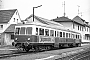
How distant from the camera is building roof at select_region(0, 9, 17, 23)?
129 ft

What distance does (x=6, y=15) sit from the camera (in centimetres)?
4069

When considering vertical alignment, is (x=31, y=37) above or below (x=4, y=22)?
below

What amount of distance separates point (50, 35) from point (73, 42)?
894 centimetres

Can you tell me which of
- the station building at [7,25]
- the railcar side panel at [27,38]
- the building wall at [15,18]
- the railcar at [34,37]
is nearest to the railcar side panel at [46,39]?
the railcar at [34,37]

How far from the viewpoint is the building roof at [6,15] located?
39344mm

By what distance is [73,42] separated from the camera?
2828 centimetres

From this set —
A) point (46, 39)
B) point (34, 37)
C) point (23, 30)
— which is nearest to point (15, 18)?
point (46, 39)

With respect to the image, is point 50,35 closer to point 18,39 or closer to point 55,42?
point 55,42

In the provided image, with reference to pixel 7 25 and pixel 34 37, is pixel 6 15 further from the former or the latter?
pixel 34 37

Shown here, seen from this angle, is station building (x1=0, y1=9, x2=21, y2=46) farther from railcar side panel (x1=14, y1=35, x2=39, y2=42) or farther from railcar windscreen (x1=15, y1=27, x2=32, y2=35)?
railcar side panel (x1=14, y1=35, x2=39, y2=42)

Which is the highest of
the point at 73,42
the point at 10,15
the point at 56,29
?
the point at 10,15

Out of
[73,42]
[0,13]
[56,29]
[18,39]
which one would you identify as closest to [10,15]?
[0,13]

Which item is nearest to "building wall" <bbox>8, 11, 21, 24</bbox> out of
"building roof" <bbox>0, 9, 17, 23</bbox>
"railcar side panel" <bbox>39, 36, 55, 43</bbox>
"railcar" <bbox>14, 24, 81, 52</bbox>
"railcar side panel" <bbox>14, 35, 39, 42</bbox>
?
"building roof" <bbox>0, 9, 17, 23</bbox>

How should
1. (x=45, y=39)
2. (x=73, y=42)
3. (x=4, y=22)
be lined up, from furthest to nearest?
(x=4, y=22)
(x=73, y=42)
(x=45, y=39)
